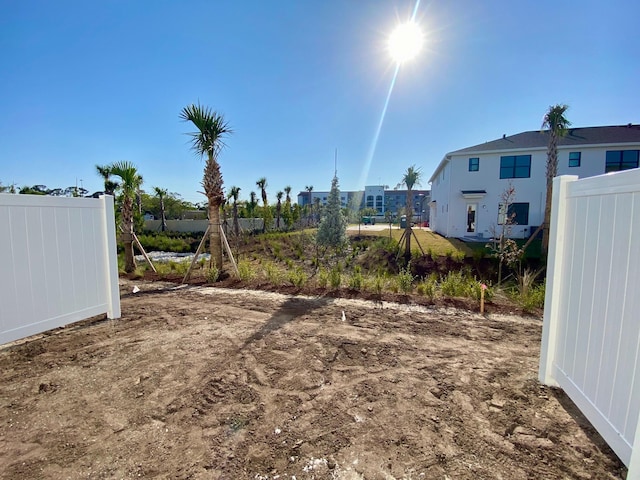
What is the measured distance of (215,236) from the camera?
7.25m

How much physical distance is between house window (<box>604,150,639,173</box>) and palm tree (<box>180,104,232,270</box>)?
808 inches

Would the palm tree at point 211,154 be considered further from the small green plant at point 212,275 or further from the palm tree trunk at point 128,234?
the palm tree trunk at point 128,234

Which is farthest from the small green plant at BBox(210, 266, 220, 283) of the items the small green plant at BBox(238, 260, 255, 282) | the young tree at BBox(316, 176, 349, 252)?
the young tree at BBox(316, 176, 349, 252)

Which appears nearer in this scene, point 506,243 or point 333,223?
point 506,243

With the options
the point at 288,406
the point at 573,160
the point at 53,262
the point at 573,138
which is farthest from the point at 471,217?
the point at 53,262

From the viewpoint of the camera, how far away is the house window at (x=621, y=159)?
15.8 m

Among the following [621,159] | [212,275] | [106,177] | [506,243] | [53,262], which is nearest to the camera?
[53,262]

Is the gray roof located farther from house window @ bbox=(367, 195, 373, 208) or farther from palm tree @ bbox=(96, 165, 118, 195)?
house window @ bbox=(367, 195, 373, 208)

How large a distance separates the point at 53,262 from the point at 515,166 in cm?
2075

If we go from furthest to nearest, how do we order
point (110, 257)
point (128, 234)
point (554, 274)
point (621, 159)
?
point (621, 159) < point (128, 234) < point (110, 257) < point (554, 274)

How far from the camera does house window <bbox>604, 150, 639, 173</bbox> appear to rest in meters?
15.8

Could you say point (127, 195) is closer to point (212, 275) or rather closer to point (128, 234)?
point (128, 234)

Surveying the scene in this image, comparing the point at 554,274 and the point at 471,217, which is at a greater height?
the point at 471,217

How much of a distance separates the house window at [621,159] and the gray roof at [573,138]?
0.58 meters
